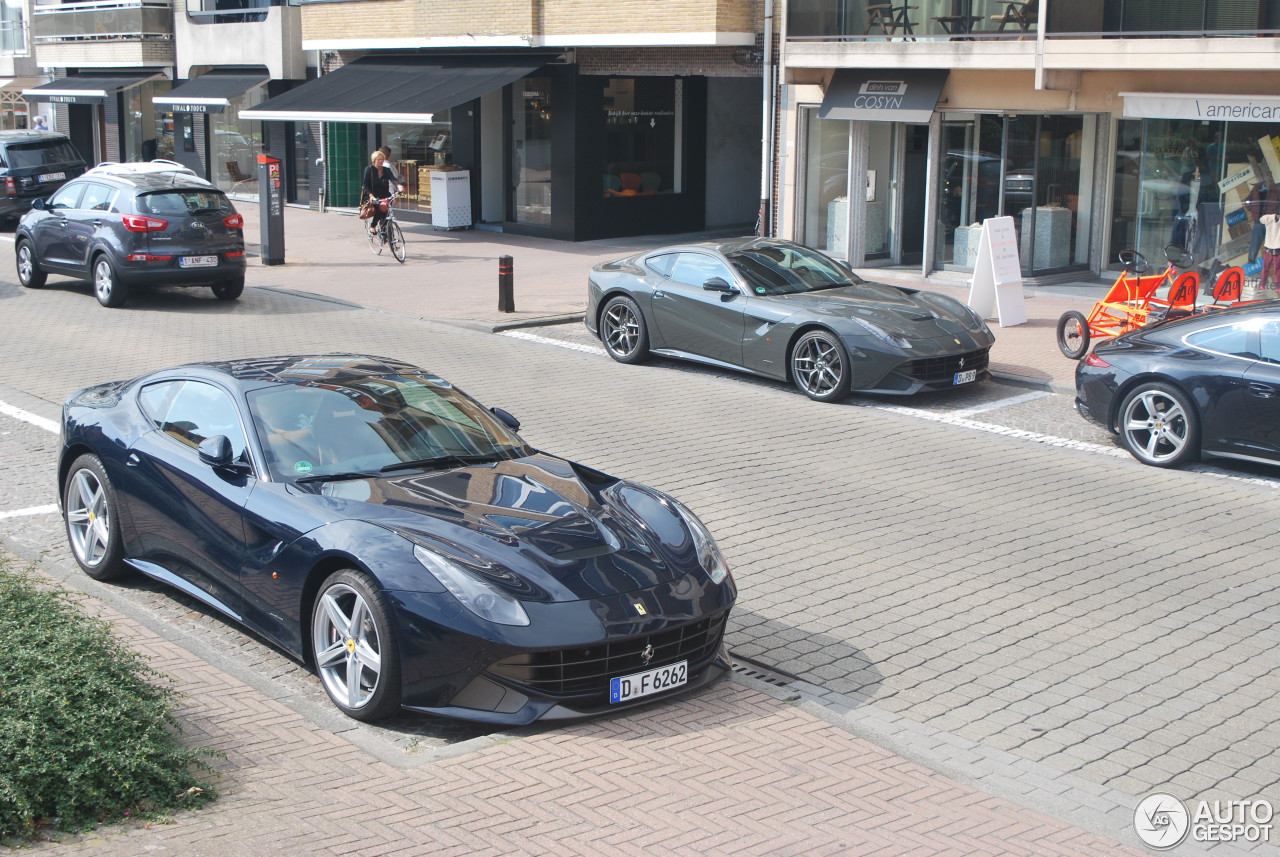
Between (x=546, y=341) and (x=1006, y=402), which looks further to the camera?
(x=546, y=341)

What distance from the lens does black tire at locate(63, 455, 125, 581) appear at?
7590 millimetres

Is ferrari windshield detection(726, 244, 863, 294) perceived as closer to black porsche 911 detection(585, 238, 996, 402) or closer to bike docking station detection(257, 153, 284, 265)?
black porsche 911 detection(585, 238, 996, 402)

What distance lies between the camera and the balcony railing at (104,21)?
35.9 metres

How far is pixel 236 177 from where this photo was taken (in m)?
35.5

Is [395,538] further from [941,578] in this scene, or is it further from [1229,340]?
[1229,340]

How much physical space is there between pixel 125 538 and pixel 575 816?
372 centimetres

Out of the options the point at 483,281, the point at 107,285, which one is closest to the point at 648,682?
the point at 107,285

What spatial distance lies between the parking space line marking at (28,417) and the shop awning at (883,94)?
520 inches

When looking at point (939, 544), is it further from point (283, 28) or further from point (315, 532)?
point (283, 28)

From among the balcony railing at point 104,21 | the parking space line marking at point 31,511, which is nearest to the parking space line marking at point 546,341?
the parking space line marking at point 31,511

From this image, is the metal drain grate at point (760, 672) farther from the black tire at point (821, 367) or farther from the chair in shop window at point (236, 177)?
the chair in shop window at point (236, 177)

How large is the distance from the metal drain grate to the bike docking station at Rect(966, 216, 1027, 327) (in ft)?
36.4

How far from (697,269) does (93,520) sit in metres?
7.94

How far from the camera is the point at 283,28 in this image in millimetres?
31750
